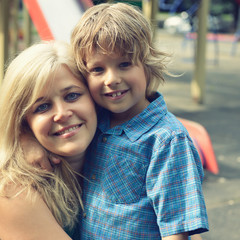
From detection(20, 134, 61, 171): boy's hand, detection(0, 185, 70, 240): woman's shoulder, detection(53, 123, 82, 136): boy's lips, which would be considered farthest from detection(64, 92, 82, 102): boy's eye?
detection(0, 185, 70, 240): woman's shoulder

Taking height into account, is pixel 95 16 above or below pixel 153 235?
above

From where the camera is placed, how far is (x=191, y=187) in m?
1.64

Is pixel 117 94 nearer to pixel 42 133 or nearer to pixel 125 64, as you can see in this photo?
pixel 125 64

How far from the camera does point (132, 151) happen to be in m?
1.77

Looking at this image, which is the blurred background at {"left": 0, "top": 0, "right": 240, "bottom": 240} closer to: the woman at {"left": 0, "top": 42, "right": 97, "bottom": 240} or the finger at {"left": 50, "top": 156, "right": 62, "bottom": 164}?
the woman at {"left": 0, "top": 42, "right": 97, "bottom": 240}

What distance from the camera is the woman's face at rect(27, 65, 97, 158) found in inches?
68.8

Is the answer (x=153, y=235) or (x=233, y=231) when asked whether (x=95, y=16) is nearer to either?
(x=153, y=235)

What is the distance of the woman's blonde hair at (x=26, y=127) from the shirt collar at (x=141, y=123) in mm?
227

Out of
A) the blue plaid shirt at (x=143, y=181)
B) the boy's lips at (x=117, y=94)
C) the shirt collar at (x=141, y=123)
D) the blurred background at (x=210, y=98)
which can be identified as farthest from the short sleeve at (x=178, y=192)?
the blurred background at (x=210, y=98)

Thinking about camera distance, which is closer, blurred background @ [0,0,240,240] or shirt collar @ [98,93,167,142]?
shirt collar @ [98,93,167,142]

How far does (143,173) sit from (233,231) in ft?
6.25

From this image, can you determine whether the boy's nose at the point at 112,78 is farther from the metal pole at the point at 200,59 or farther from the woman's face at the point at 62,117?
the metal pole at the point at 200,59

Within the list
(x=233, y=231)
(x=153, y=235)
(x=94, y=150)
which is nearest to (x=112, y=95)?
(x=94, y=150)

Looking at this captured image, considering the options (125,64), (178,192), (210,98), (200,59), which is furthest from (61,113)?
(210,98)
